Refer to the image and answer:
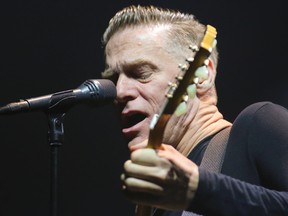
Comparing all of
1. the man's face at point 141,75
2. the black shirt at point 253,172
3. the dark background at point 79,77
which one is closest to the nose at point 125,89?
the man's face at point 141,75

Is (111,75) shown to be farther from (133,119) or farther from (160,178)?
(160,178)

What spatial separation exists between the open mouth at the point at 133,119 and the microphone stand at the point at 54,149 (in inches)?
9.5

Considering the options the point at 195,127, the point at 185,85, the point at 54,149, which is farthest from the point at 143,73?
the point at 185,85

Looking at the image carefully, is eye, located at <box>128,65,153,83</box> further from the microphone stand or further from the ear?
the microphone stand

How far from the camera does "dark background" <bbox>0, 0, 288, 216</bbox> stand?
8.36ft

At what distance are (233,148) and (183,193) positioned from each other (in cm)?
38

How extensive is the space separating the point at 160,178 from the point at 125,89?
2.45 feet

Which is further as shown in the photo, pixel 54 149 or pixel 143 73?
pixel 143 73

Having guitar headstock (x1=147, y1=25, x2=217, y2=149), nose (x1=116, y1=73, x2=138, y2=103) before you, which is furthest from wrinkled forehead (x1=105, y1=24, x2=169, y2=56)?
guitar headstock (x1=147, y1=25, x2=217, y2=149)

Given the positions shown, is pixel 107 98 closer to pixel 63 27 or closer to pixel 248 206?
pixel 248 206

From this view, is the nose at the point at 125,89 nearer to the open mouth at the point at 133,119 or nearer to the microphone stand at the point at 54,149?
the open mouth at the point at 133,119

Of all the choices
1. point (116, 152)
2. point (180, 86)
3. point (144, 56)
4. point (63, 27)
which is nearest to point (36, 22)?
point (63, 27)

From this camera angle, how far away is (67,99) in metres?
1.55

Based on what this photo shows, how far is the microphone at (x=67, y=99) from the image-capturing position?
1512 mm
